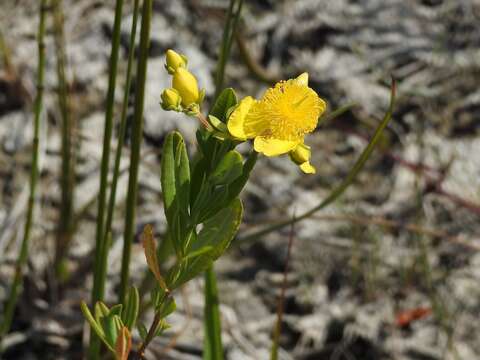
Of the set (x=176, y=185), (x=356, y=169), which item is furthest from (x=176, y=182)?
(x=356, y=169)

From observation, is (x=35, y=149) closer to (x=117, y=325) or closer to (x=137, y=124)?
(x=137, y=124)

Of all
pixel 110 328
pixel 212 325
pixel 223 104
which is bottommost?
pixel 212 325

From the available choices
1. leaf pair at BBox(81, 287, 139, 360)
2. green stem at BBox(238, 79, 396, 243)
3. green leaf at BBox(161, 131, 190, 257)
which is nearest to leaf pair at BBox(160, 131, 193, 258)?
green leaf at BBox(161, 131, 190, 257)

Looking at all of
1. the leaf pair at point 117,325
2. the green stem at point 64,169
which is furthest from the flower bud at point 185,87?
the green stem at point 64,169

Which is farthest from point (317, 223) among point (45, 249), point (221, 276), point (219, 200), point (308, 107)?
point (219, 200)

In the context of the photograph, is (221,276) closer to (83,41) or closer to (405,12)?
(83,41)
